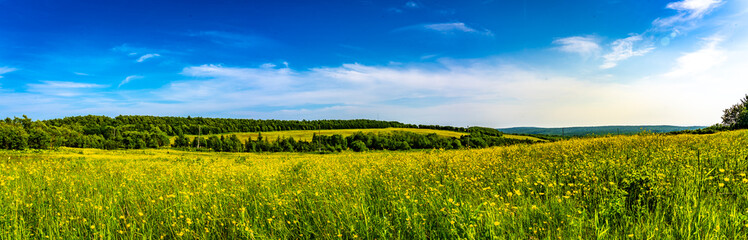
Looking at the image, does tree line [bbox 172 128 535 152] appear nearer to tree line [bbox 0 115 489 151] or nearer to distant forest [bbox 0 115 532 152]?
distant forest [bbox 0 115 532 152]

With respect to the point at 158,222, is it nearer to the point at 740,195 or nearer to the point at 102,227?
the point at 102,227

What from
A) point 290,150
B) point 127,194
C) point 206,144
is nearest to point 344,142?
Result: point 290,150

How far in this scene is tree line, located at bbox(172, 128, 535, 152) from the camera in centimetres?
12362

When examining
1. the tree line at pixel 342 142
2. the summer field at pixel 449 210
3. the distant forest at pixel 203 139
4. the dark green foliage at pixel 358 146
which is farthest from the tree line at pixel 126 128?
the summer field at pixel 449 210

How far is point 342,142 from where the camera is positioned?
5586 inches

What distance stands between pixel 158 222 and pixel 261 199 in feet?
5.17

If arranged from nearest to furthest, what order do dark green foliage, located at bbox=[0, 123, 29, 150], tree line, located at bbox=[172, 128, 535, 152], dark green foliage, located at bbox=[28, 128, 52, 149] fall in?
1. dark green foliage, located at bbox=[0, 123, 29, 150]
2. dark green foliage, located at bbox=[28, 128, 52, 149]
3. tree line, located at bbox=[172, 128, 535, 152]

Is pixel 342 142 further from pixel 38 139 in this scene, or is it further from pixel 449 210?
pixel 449 210

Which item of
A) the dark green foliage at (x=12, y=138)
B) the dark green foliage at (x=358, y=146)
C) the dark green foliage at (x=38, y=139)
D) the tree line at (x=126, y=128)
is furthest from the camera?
the dark green foliage at (x=358, y=146)

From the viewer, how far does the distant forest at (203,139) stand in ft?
232

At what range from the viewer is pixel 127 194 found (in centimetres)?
678

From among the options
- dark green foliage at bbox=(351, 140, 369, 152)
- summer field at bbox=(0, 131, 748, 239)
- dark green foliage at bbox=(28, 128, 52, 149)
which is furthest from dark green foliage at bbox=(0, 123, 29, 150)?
dark green foliage at bbox=(351, 140, 369, 152)

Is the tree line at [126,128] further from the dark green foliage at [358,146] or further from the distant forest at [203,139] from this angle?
the dark green foliage at [358,146]

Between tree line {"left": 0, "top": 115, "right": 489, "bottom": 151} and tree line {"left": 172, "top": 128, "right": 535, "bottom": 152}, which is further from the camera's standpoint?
tree line {"left": 172, "top": 128, "right": 535, "bottom": 152}
